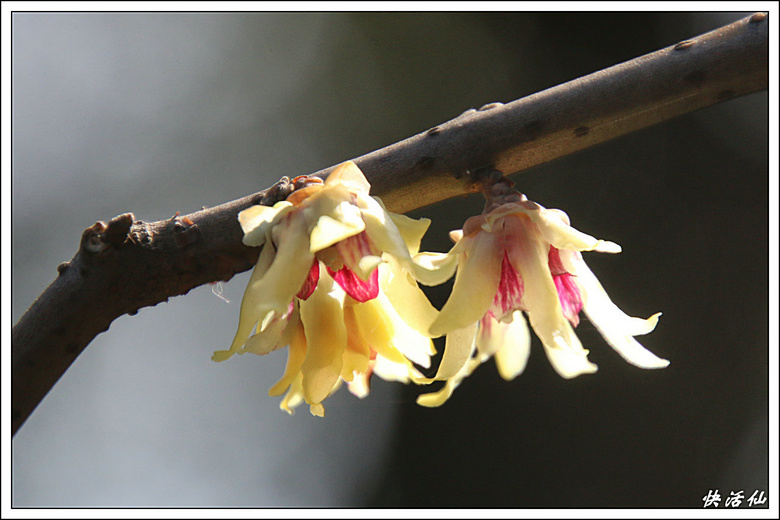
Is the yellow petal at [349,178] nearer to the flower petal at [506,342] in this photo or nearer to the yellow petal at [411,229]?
the yellow petal at [411,229]

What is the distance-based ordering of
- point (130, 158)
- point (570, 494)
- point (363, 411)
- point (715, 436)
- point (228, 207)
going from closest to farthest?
point (228, 207), point (715, 436), point (570, 494), point (363, 411), point (130, 158)

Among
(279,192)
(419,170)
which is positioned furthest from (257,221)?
(419,170)

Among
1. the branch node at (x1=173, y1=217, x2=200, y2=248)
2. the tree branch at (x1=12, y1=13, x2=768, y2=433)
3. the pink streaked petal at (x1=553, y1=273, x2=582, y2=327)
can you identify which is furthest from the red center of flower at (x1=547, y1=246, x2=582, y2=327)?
the branch node at (x1=173, y1=217, x2=200, y2=248)

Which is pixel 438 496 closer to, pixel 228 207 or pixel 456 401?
pixel 456 401

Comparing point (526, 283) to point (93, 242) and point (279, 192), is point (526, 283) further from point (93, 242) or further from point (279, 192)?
point (93, 242)

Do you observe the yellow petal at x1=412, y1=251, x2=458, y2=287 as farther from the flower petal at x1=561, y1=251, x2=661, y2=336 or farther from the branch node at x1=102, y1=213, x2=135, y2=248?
the branch node at x1=102, y1=213, x2=135, y2=248

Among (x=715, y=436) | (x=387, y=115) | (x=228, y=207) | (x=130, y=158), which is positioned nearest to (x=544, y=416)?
(x=715, y=436)
